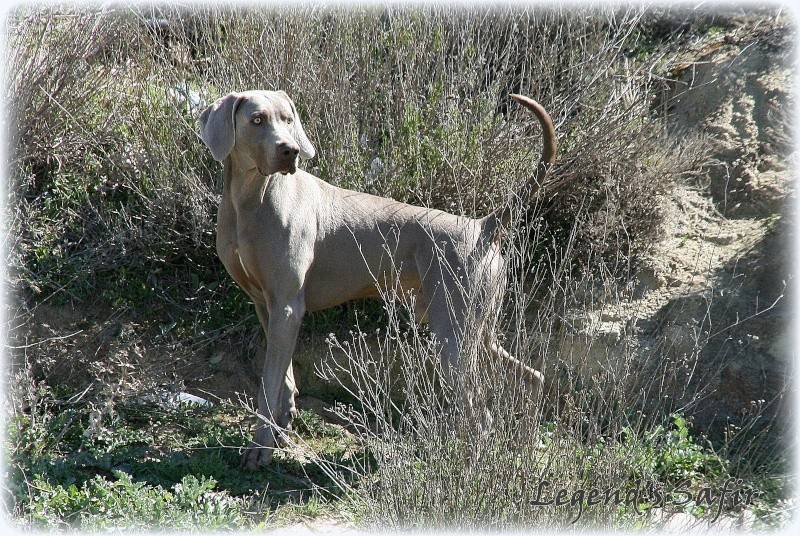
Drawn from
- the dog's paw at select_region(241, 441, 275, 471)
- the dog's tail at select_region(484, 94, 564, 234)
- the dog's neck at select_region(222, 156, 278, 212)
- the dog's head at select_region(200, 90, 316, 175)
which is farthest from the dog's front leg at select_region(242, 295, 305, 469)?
the dog's tail at select_region(484, 94, 564, 234)

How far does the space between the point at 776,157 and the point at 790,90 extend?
1.93ft

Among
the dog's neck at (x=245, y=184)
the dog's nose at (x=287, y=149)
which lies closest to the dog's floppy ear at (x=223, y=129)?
the dog's neck at (x=245, y=184)

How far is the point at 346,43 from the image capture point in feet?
20.5

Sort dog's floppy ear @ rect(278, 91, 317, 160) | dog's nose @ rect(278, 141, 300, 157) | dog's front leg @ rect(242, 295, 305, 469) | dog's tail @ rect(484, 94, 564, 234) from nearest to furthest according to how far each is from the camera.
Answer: dog's nose @ rect(278, 141, 300, 157) < dog's tail @ rect(484, 94, 564, 234) < dog's floppy ear @ rect(278, 91, 317, 160) < dog's front leg @ rect(242, 295, 305, 469)

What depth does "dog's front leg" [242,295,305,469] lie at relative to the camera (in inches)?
200

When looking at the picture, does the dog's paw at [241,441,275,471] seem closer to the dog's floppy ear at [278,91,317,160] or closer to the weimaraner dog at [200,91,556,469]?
the weimaraner dog at [200,91,556,469]

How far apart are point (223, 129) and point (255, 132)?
6.8 inches

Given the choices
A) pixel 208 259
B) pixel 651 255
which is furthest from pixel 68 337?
pixel 651 255

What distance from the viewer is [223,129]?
4.88 meters

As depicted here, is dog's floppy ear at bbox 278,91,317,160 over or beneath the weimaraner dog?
over

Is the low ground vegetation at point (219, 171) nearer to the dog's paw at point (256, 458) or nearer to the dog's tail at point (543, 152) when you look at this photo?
the dog's paw at point (256, 458)

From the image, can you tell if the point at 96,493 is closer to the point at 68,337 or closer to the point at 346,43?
the point at 68,337

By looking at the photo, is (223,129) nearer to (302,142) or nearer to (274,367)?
(302,142)

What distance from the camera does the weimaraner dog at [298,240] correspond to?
4875 millimetres
